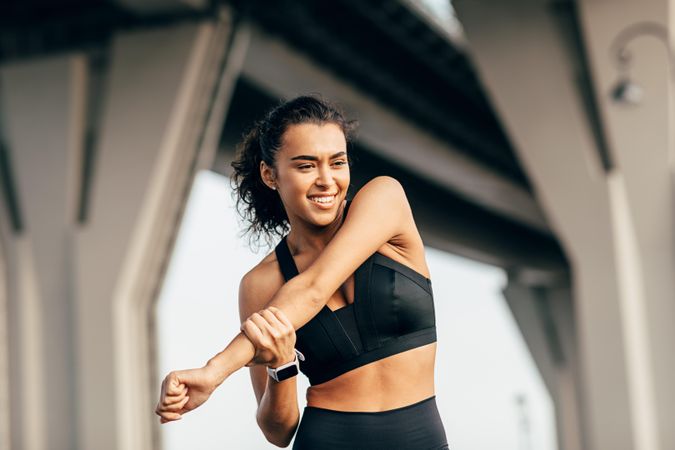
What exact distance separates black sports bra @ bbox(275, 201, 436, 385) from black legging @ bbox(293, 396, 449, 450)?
0.15 meters

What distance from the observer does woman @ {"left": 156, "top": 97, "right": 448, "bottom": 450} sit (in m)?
3.68

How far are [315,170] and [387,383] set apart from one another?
0.66 metres

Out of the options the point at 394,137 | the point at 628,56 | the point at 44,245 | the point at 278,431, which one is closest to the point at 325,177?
the point at 278,431

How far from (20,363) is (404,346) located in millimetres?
20744

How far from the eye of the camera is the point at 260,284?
3.95 meters

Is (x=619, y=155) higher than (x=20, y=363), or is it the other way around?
(x=619, y=155)

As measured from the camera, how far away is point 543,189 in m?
22.1

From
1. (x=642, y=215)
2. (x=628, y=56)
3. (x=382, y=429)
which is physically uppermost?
(x=628, y=56)

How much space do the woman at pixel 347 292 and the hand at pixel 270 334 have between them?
0.79 ft

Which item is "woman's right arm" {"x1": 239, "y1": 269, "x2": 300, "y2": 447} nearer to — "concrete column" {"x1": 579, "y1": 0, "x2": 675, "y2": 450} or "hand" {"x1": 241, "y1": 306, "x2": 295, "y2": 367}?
"hand" {"x1": 241, "y1": 306, "x2": 295, "y2": 367}

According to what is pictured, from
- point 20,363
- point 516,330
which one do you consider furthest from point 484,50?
point 516,330

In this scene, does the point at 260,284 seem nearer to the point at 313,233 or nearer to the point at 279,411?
the point at 313,233

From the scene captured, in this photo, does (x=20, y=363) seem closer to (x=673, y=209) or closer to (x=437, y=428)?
(x=673, y=209)

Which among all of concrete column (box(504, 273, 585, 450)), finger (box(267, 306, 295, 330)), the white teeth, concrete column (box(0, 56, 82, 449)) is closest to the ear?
the white teeth
